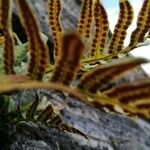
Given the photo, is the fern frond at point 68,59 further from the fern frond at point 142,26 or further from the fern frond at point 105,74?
the fern frond at point 142,26

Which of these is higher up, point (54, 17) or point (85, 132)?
point (54, 17)

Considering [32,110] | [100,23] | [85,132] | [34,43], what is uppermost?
[34,43]

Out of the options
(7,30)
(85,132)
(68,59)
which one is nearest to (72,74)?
(68,59)

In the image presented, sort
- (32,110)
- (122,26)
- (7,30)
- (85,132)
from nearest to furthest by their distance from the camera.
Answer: (7,30), (122,26), (32,110), (85,132)

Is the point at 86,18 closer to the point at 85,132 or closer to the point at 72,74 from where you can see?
the point at 72,74

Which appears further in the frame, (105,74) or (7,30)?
(7,30)

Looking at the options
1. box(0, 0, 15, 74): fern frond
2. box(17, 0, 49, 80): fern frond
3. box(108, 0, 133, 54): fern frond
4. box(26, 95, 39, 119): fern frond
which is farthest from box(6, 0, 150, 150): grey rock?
box(17, 0, 49, 80): fern frond

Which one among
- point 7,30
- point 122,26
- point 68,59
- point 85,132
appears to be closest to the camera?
point 68,59
